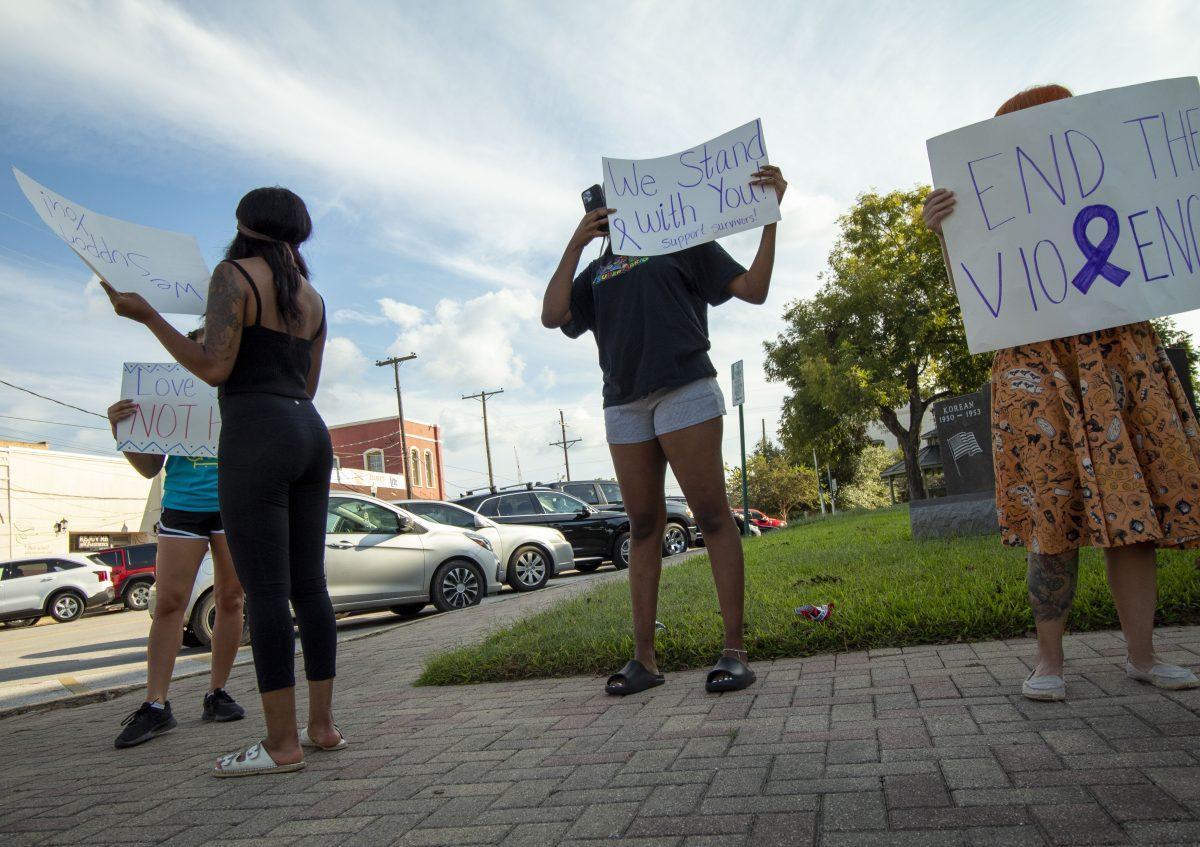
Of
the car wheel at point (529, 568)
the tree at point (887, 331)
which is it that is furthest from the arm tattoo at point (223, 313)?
the tree at point (887, 331)

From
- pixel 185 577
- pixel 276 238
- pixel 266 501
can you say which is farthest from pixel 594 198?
pixel 185 577

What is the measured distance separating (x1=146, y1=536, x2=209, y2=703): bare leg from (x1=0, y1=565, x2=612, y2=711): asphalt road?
190cm

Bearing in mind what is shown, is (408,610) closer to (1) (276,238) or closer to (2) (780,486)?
(1) (276,238)

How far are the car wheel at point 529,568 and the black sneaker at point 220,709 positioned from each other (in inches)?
342

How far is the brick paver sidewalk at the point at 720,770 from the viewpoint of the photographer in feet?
5.98

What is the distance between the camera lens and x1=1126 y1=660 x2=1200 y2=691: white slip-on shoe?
2.49m

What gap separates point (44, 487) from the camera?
100.0 ft

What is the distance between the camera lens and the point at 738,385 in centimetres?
1481

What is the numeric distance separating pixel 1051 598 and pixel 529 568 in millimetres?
10383

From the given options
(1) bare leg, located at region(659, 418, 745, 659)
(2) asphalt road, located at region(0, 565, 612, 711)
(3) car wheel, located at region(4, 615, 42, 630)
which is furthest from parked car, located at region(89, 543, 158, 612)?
(1) bare leg, located at region(659, 418, 745, 659)

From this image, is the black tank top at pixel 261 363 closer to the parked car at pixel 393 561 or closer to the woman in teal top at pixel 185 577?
the woman in teal top at pixel 185 577

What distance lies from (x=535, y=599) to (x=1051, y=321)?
21.6 feet

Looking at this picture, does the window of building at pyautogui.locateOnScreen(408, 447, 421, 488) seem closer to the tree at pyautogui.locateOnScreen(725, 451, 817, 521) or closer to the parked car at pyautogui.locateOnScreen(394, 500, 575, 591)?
the tree at pyautogui.locateOnScreen(725, 451, 817, 521)

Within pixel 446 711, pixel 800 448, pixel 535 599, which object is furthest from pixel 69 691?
pixel 800 448
